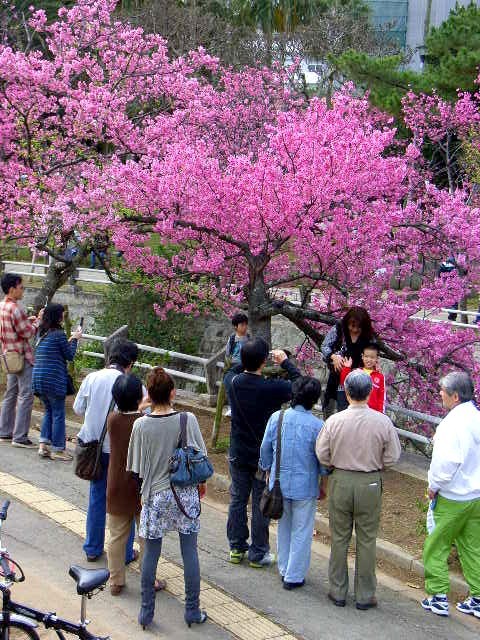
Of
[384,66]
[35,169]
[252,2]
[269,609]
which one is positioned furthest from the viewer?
[252,2]

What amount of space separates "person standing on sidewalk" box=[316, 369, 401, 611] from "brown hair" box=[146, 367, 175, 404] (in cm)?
115

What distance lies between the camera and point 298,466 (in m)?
5.72

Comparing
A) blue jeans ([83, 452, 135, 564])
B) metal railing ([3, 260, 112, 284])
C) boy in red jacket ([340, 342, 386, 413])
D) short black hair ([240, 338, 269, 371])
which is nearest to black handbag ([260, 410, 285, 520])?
short black hair ([240, 338, 269, 371])

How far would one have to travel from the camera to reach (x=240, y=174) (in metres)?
8.66

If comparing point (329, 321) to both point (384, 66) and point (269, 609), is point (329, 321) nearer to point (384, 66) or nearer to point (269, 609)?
point (269, 609)

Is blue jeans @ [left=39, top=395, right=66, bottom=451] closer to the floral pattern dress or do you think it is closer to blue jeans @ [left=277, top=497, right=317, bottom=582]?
blue jeans @ [left=277, top=497, right=317, bottom=582]

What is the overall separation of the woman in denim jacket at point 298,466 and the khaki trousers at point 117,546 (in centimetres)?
103

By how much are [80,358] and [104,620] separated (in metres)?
8.99

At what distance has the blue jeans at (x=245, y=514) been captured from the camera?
20.2 ft

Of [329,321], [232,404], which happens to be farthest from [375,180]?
[232,404]

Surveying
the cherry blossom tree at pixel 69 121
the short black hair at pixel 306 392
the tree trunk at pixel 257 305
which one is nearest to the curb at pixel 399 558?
the short black hair at pixel 306 392

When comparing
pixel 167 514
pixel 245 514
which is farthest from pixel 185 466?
pixel 245 514

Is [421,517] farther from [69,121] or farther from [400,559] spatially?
[69,121]

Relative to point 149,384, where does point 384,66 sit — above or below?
above
